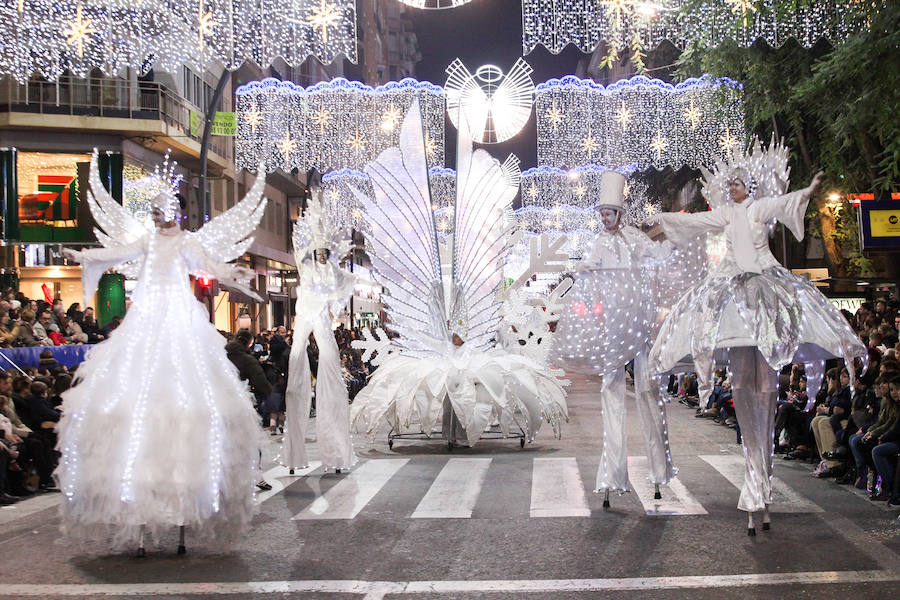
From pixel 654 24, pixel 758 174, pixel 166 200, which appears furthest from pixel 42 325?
pixel 758 174

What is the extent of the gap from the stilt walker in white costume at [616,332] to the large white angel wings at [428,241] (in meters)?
4.72

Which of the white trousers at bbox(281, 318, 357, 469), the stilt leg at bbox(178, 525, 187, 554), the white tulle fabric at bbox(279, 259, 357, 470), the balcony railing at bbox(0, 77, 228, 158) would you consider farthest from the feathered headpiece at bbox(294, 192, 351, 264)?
the balcony railing at bbox(0, 77, 228, 158)

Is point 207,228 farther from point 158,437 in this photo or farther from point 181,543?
point 181,543

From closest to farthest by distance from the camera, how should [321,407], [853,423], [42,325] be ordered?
[853,423], [321,407], [42,325]

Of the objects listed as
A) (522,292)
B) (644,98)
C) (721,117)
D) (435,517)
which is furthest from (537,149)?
(435,517)

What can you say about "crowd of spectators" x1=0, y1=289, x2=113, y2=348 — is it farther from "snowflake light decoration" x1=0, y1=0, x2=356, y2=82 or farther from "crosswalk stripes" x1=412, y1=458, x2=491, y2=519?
"crosswalk stripes" x1=412, y1=458, x2=491, y2=519

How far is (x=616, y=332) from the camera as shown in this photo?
→ 830 centimetres

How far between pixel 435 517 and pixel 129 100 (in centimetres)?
2223

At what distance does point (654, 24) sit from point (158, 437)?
492 inches

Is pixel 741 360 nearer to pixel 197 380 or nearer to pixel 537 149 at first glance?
pixel 197 380

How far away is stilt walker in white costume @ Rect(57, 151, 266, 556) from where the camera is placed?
6.38 meters

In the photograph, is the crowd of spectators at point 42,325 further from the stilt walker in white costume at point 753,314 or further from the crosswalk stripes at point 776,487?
the stilt walker in white costume at point 753,314

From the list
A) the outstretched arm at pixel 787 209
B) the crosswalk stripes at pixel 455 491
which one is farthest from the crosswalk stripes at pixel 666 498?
the outstretched arm at pixel 787 209

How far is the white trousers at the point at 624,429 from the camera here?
8.18m
